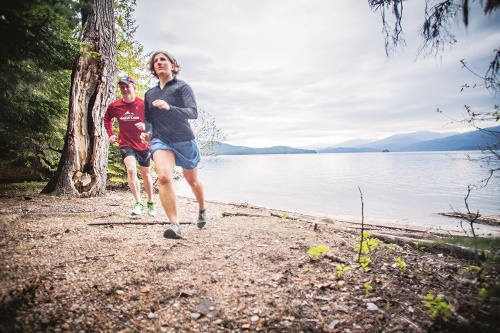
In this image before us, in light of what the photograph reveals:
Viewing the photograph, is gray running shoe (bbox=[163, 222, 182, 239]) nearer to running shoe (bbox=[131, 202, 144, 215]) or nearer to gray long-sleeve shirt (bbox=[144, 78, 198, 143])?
gray long-sleeve shirt (bbox=[144, 78, 198, 143])

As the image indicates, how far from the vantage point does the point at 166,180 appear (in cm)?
347

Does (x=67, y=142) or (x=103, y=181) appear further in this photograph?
(x=103, y=181)

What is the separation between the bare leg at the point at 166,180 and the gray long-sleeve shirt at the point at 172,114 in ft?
0.84

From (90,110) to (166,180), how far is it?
196 inches

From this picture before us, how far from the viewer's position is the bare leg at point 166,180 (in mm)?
3469

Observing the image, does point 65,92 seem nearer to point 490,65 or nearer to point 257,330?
point 257,330

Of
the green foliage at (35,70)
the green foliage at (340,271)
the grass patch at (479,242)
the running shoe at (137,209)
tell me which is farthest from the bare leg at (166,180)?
the grass patch at (479,242)

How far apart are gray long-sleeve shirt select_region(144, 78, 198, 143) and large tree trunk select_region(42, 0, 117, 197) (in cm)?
410

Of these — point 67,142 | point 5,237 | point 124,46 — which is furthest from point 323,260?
point 124,46

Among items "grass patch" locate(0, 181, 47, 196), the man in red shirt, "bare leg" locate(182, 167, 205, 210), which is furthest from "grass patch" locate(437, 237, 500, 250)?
"grass patch" locate(0, 181, 47, 196)

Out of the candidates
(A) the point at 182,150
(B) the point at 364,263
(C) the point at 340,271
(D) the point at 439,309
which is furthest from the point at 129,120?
(D) the point at 439,309

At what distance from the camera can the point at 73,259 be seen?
237 cm

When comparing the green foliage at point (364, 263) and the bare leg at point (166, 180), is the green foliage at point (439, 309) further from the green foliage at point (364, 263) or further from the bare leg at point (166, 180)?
the bare leg at point (166, 180)

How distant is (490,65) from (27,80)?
883cm
